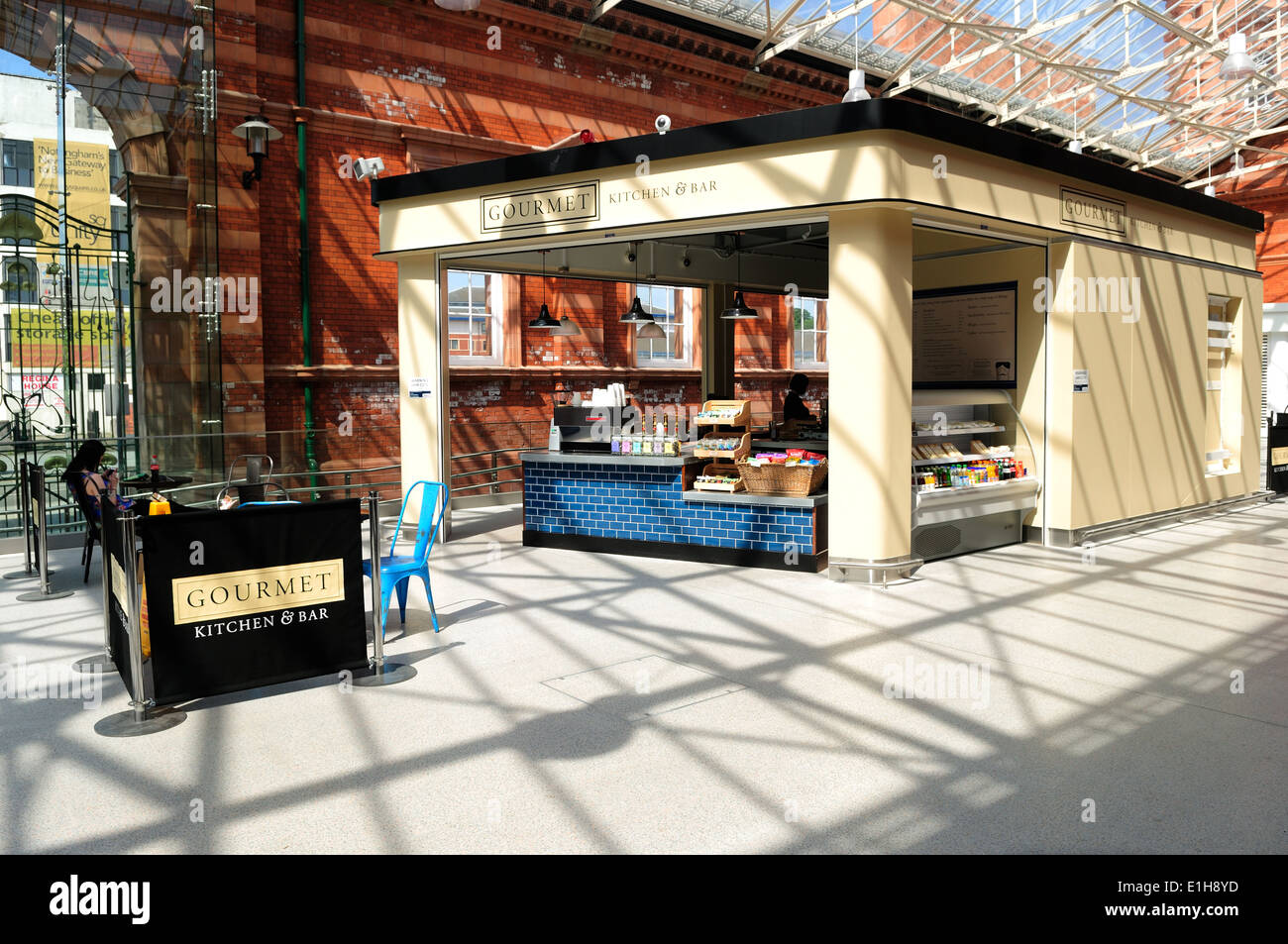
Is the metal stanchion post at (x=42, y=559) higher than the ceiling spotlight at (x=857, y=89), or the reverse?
the ceiling spotlight at (x=857, y=89)

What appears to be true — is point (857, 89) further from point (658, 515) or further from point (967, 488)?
point (658, 515)

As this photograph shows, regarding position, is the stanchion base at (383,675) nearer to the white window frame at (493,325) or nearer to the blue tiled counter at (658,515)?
the blue tiled counter at (658,515)

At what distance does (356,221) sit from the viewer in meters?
12.5

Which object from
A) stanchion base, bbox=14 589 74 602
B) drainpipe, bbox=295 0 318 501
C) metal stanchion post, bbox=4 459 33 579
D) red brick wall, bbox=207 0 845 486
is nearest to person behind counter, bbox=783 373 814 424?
red brick wall, bbox=207 0 845 486

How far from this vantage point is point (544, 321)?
43.5ft

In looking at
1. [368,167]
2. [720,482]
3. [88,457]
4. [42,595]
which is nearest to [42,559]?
[42,595]

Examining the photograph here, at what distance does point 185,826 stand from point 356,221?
10204 millimetres

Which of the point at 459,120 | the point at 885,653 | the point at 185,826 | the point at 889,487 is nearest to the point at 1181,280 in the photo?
the point at 889,487

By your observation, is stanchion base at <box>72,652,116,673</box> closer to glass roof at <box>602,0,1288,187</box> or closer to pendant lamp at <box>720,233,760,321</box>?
pendant lamp at <box>720,233,760,321</box>

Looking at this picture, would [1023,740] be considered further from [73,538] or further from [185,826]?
[73,538]

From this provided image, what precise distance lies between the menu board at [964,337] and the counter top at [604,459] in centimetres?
275

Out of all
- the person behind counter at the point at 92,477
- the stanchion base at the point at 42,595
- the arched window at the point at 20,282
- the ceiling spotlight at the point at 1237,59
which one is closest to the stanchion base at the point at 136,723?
the person behind counter at the point at 92,477

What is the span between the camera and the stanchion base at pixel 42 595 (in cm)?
755

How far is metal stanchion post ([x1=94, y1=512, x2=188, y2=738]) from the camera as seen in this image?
179 inches
